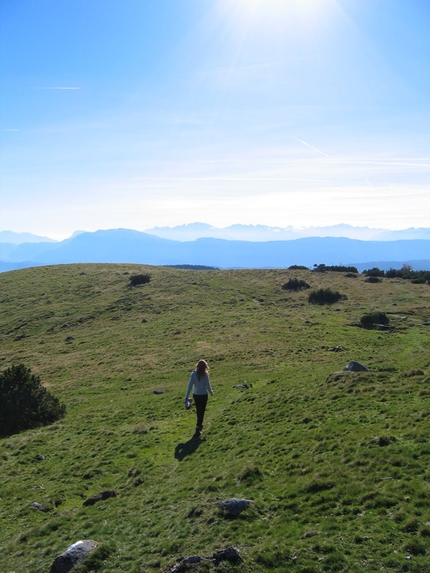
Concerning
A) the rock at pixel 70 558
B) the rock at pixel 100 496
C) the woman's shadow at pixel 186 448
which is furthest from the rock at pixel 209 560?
the woman's shadow at pixel 186 448

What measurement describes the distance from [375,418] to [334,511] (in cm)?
655

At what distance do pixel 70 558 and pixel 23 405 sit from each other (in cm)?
1650

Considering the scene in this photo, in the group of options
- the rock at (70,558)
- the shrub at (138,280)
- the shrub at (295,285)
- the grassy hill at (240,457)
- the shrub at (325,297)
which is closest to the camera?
the grassy hill at (240,457)

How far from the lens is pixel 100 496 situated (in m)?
13.8

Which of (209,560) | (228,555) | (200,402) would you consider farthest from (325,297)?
(209,560)

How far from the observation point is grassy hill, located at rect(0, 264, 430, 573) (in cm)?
920

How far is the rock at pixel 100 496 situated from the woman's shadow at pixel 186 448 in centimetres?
300

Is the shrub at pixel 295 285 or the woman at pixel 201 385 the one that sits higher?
the shrub at pixel 295 285

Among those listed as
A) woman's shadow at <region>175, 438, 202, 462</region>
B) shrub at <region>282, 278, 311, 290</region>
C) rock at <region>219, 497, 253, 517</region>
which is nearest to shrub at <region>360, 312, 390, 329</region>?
shrub at <region>282, 278, 311, 290</region>

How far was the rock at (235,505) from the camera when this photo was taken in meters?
10.5

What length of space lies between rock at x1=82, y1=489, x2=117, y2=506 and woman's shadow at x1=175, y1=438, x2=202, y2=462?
3.00 m

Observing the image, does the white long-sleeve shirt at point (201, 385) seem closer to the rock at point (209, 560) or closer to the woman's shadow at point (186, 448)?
the woman's shadow at point (186, 448)

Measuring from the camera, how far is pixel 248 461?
1392 cm

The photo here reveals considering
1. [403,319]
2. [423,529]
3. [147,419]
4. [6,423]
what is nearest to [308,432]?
[423,529]
